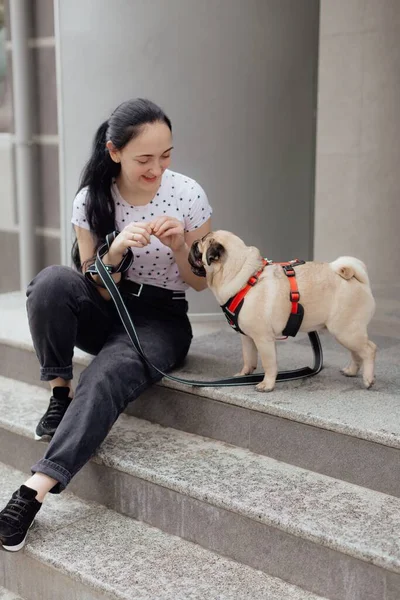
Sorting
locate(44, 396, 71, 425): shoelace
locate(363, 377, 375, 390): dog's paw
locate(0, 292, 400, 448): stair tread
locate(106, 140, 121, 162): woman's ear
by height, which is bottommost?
locate(44, 396, 71, 425): shoelace

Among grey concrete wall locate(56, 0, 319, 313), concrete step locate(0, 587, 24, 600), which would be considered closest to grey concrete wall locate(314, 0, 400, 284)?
grey concrete wall locate(56, 0, 319, 313)

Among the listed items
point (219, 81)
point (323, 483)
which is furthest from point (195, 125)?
point (323, 483)

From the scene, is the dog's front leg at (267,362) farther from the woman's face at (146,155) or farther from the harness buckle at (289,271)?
the woman's face at (146,155)

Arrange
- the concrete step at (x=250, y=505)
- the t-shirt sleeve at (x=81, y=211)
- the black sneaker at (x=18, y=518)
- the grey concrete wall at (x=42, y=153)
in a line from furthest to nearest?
the grey concrete wall at (x=42, y=153) < the t-shirt sleeve at (x=81, y=211) < the black sneaker at (x=18, y=518) < the concrete step at (x=250, y=505)

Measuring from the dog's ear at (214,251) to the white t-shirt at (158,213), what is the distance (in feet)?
1.05

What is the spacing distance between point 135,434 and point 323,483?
770 millimetres

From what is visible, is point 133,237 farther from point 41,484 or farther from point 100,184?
point 41,484

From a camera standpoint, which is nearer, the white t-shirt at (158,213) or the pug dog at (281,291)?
the pug dog at (281,291)

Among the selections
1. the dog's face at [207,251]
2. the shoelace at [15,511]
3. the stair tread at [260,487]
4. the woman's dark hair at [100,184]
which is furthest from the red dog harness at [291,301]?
the shoelace at [15,511]

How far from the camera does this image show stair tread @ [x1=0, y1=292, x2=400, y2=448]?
2494mm

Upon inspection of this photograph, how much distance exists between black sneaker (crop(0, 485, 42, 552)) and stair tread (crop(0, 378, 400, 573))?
346 mm

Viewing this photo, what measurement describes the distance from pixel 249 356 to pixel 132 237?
65 cm

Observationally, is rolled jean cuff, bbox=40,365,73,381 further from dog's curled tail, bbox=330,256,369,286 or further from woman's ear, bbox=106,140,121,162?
dog's curled tail, bbox=330,256,369,286

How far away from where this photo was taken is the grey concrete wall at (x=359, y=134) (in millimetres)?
3744
